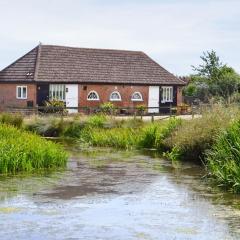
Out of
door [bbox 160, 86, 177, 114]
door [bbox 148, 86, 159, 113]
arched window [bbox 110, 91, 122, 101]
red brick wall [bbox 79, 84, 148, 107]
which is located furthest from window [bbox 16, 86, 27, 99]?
door [bbox 160, 86, 177, 114]

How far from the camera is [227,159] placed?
62.0 feet

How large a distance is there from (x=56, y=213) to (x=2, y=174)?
5.83 metres

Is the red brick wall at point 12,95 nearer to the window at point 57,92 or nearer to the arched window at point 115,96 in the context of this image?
the window at point 57,92

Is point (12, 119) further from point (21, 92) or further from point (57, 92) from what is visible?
point (21, 92)

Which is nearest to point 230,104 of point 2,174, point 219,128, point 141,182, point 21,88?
point 219,128

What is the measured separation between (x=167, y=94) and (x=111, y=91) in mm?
5568

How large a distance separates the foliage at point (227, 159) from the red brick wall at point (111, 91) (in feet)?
98.7

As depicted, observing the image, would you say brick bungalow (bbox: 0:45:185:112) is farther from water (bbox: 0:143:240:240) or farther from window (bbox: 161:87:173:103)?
water (bbox: 0:143:240:240)

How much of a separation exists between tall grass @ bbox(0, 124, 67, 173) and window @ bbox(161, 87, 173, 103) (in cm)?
3281

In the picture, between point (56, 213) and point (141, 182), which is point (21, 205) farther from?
point (141, 182)

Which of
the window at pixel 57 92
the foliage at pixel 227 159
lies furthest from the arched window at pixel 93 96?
the foliage at pixel 227 159

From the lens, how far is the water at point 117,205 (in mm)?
12469

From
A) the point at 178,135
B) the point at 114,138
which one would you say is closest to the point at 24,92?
the point at 114,138

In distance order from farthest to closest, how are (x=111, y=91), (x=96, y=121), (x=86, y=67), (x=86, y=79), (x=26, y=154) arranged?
(x=111, y=91)
(x=86, y=67)
(x=86, y=79)
(x=96, y=121)
(x=26, y=154)
